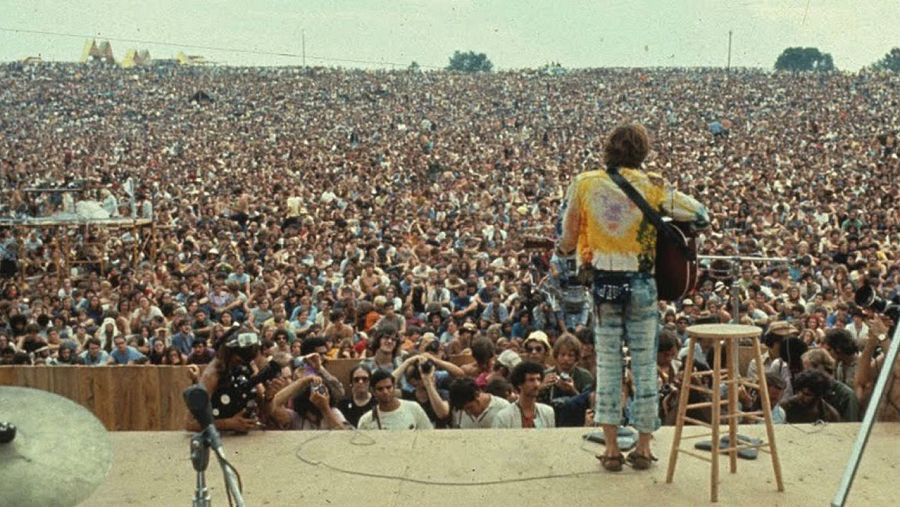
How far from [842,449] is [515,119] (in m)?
39.3

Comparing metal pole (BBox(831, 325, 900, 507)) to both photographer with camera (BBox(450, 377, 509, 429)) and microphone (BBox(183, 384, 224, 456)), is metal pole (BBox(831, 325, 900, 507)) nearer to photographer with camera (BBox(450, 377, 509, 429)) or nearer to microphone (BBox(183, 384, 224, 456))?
microphone (BBox(183, 384, 224, 456))

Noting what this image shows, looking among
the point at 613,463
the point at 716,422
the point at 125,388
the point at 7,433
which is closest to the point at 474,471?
the point at 613,463

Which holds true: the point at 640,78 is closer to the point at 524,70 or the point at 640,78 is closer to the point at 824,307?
the point at 524,70

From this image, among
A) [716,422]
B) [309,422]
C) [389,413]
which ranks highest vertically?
[716,422]

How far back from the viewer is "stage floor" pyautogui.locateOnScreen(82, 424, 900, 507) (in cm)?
418

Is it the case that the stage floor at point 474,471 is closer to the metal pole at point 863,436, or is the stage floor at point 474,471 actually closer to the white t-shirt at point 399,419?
the white t-shirt at point 399,419

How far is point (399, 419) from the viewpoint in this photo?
19.1 feet

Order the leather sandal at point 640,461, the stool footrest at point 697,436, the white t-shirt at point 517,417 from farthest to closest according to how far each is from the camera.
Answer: the white t-shirt at point 517,417 → the stool footrest at point 697,436 → the leather sandal at point 640,461

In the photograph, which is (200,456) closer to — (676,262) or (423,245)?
(676,262)

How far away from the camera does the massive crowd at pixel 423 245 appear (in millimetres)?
6648

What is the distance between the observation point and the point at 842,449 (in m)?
4.73

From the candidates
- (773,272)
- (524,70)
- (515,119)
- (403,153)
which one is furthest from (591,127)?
(773,272)

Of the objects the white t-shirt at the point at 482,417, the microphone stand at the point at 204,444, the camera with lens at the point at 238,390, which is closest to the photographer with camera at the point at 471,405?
the white t-shirt at the point at 482,417

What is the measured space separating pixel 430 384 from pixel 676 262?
2540mm
